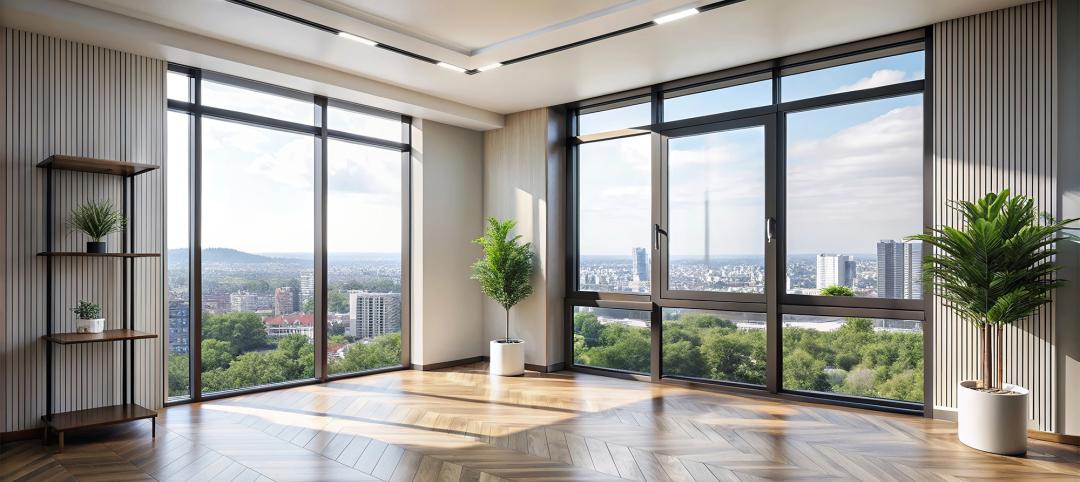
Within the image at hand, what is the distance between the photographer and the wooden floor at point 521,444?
3.77 meters

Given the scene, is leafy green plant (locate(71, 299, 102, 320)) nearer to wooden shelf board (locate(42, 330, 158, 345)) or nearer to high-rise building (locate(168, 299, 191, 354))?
wooden shelf board (locate(42, 330, 158, 345))

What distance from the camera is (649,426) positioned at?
480cm

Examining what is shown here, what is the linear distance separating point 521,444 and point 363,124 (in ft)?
13.3

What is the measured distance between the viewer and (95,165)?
457 centimetres

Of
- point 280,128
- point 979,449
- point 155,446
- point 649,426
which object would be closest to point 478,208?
point 280,128

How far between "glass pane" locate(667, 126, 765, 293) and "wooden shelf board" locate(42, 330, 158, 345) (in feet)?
15.1

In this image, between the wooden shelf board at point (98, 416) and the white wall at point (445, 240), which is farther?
the white wall at point (445, 240)

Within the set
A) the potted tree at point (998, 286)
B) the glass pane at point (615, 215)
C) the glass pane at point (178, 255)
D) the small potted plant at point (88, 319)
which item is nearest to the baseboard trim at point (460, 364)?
the glass pane at point (615, 215)

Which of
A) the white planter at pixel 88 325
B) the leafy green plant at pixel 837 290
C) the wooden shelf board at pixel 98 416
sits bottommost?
the wooden shelf board at pixel 98 416

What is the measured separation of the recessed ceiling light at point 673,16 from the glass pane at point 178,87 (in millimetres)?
3905

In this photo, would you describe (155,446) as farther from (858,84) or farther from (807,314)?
(858,84)

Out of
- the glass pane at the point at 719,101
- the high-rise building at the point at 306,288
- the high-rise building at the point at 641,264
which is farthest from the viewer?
the high-rise building at the point at 641,264

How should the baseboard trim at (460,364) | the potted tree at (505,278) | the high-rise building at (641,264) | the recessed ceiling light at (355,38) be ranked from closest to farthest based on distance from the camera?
the recessed ceiling light at (355,38), the high-rise building at (641,264), the potted tree at (505,278), the baseboard trim at (460,364)

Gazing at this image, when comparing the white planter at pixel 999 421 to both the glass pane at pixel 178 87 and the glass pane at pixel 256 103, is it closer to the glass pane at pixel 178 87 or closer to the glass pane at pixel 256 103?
the glass pane at pixel 256 103
